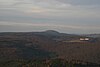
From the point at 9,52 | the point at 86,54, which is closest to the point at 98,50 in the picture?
the point at 86,54

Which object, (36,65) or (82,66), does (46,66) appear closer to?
(36,65)

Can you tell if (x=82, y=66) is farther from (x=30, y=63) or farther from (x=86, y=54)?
(x=86, y=54)

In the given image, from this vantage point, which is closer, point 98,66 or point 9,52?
point 98,66

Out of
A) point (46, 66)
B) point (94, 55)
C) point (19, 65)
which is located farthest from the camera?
point (94, 55)

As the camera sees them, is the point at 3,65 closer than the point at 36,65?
No

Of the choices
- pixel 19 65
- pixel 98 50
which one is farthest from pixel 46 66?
pixel 98 50

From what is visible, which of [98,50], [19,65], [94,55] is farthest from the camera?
[98,50]

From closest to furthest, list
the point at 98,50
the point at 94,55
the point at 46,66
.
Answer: the point at 46,66, the point at 94,55, the point at 98,50

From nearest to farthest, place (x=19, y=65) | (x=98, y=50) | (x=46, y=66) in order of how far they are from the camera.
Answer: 1. (x=46, y=66)
2. (x=19, y=65)
3. (x=98, y=50)
